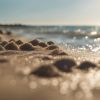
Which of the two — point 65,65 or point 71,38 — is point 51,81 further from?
point 71,38

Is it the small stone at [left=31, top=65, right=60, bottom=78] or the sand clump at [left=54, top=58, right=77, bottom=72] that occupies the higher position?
the small stone at [left=31, top=65, right=60, bottom=78]

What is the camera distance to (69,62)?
495 centimetres

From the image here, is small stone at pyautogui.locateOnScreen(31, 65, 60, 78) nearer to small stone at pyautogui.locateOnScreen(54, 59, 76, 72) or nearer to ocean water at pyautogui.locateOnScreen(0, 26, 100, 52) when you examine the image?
small stone at pyautogui.locateOnScreen(54, 59, 76, 72)

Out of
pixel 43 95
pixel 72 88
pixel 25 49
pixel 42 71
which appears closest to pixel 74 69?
pixel 42 71

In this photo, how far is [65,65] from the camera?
4.80 meters

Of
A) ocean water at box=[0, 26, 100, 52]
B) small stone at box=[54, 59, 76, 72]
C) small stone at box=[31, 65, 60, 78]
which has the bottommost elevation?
ocean water at box=[0, 26, 100, 52]

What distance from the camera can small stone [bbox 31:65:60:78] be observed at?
13.5 feet

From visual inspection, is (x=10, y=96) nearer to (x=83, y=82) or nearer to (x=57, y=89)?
(x=57, y=89)

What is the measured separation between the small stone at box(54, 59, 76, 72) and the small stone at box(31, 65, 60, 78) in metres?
0.37

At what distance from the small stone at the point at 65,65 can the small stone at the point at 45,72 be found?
0.37m

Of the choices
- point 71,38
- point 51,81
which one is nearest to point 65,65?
point 51,81

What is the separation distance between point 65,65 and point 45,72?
27.1 inches

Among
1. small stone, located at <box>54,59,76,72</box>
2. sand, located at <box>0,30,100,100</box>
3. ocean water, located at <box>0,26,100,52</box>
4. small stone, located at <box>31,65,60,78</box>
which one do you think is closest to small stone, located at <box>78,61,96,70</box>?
sand, located at <box>0,30,100,100</box>

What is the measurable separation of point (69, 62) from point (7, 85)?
1.47 meters
